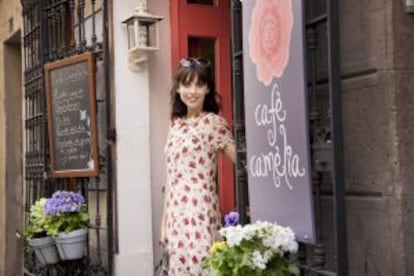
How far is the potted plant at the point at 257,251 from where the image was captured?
2.81m

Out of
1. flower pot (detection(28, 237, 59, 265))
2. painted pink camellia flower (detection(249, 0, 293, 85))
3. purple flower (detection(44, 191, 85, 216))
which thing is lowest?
flower pot (detection(28, 237, 59, 265))

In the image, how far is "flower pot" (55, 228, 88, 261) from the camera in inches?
202

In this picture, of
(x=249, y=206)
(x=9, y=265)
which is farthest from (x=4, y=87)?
(x=249, y=206)

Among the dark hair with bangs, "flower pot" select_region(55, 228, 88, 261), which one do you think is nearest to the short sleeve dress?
the dark hair with bangs

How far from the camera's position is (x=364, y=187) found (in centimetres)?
266

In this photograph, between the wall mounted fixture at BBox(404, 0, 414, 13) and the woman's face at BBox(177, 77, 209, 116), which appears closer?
the wall mounted fixture at BBox(404, 0, 414, 13)

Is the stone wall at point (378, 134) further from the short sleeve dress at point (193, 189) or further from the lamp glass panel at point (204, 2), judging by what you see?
the lamp glass panel at point (204, 2)

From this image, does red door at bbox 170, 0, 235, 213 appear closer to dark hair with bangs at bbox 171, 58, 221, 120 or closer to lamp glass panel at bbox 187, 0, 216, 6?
lamp glass panel at bbox 187, 0, 216, 6

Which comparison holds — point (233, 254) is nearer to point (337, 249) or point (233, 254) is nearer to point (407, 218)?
point (337, 249)

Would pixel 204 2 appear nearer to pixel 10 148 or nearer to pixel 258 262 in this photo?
pixel 258 262

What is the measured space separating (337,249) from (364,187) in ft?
0.84

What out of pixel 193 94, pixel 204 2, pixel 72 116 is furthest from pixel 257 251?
pixel 72 116

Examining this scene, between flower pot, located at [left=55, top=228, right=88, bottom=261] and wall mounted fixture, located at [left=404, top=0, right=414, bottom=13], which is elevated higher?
wall mounted fixture, located at [left=404, top=0, right=414, bottom=13]

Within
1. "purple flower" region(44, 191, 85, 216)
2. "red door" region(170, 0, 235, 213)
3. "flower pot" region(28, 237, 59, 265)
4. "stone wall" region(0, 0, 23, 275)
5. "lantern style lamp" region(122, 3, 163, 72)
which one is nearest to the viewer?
"lantern style lamp" region(122, 3, 163, 72)
